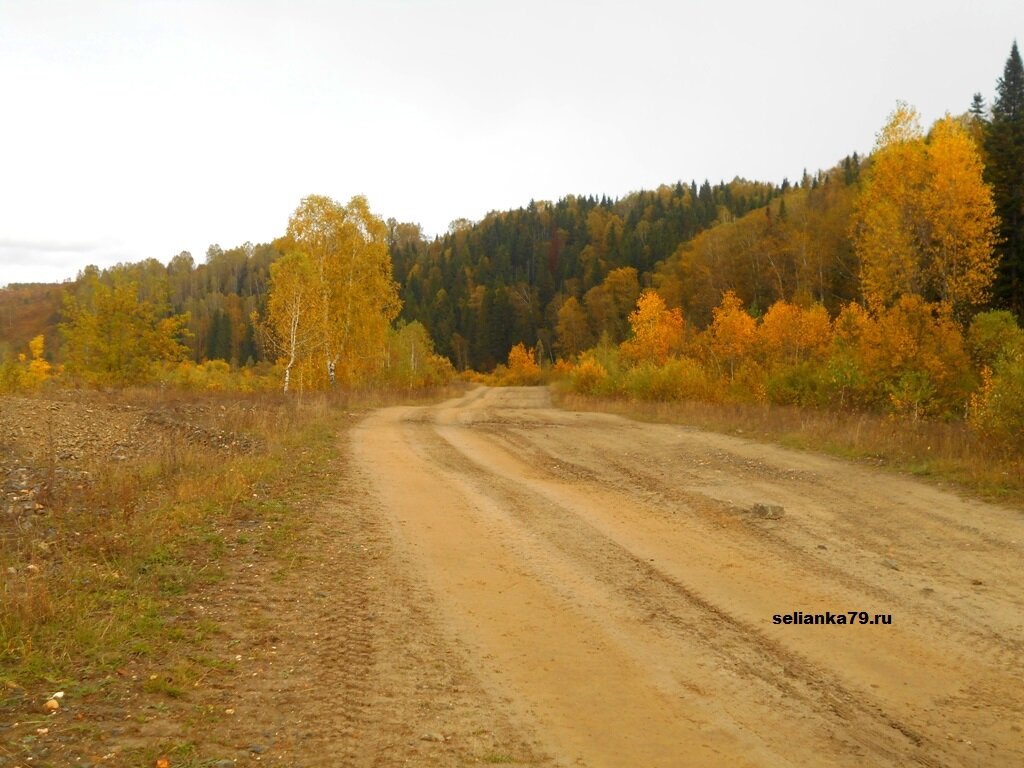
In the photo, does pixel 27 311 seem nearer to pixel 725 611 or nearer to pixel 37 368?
pixel 37 368

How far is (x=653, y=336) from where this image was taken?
41094 mm

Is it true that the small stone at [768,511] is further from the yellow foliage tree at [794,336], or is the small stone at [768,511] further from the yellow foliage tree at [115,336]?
the yellow foliage tree at [115,336]

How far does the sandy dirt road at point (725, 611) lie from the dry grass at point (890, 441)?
88cm

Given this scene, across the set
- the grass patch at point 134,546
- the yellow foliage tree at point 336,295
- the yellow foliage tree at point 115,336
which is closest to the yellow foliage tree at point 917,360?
the grass patch at point 134,546

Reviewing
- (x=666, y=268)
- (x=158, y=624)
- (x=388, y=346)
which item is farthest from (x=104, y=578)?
(x=666, y=268)

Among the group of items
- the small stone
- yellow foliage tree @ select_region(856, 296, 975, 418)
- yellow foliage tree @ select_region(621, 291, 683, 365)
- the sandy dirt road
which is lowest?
the sandy dirt road

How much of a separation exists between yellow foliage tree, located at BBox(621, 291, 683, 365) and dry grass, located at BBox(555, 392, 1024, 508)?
1819cm

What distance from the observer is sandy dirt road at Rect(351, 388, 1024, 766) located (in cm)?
372

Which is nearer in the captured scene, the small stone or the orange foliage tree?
the small stone

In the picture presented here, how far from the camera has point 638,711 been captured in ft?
12.9

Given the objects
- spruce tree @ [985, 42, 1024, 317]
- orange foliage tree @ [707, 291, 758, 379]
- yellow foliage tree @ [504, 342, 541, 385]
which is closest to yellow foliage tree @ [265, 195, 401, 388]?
orange foliage tree @ [707, 291, 758, 379]

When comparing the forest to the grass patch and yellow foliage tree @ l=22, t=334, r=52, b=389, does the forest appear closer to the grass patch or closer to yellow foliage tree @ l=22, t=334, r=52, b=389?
yellow foliage tree @ l=22, t=334, r=52, b=389

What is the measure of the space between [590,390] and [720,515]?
2983 cm

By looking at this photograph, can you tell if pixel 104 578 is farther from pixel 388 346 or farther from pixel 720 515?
pixel 388 346
